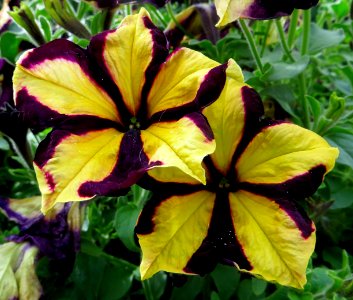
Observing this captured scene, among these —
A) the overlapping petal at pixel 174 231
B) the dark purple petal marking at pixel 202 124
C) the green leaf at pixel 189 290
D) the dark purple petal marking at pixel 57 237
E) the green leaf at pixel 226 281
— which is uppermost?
the dark purple petal marking at pixel 202 124

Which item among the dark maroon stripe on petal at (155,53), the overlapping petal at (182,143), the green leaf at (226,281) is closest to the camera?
the overlapping petal at (182,143)

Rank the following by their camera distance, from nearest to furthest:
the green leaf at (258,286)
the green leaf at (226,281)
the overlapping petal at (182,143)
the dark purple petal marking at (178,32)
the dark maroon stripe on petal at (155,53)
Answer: the overlapping petal at (182,143) < the dark maroon stripe on petal at (155,53) < the green leaf at (258,286) < the green leaf at (226,281) < the dark purple petal marking at (178,32)

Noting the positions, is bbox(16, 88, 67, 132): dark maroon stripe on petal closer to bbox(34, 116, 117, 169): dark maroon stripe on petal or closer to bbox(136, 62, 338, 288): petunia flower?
bbox(34, 116, 117, 169): dark maroon stripe on petal

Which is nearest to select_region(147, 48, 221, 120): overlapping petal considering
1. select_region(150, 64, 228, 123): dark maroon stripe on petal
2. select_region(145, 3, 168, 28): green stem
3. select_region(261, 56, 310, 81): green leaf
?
select_region(150, 64, 228, 123): dark maroon stripe on petal

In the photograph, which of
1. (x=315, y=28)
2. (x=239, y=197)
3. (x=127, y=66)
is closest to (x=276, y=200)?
(x=239, y=197)

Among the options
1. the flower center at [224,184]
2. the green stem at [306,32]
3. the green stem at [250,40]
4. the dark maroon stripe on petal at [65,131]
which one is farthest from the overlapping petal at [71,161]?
the green stem at [306,32]

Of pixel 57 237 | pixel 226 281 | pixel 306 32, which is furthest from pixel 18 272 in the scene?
pixel 306 32

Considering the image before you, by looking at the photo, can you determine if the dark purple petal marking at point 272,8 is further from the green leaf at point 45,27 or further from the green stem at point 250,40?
the green leaf at point 45,27
